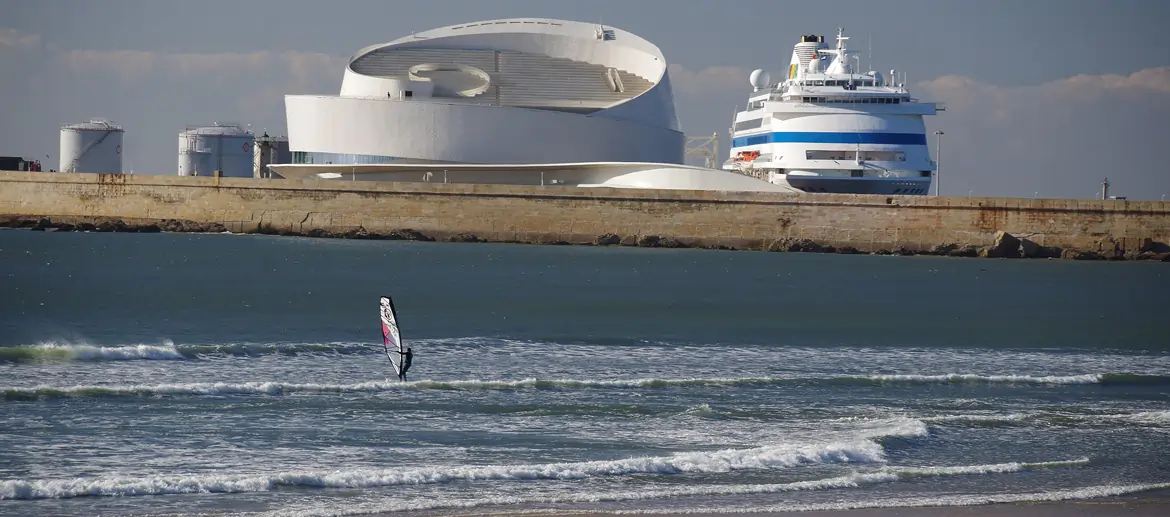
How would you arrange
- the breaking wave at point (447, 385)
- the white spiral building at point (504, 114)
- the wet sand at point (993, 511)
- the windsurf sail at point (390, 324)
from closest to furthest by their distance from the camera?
the wet sand at point (993, 511)
the windsurf sail at point (390, 324)
the breaking wave at point (447, 385)
the white spiral building at point (504, 114)

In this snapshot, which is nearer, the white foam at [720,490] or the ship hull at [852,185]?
the white foam at [720,490]

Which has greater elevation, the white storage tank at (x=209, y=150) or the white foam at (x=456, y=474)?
the white storage tank at (x=209, y=150)

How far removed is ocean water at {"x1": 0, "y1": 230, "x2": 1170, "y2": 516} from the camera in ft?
31.8

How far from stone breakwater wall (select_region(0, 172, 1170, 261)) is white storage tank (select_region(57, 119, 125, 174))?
12574 millimetres

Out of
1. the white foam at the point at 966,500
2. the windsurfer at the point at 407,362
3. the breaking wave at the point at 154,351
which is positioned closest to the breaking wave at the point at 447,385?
the windsurfer at the point at 407,362

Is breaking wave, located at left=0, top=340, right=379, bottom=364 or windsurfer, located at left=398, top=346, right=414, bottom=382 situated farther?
breaking wave, located at left=0, top=340, right=379, bottom=364

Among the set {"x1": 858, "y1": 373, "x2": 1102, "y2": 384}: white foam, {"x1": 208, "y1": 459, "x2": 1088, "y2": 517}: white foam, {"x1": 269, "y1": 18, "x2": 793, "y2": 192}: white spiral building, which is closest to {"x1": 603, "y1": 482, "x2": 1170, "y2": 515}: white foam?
{"x1": 208, "y1": 459, "x2": 1088, "y2": 517}: white foam

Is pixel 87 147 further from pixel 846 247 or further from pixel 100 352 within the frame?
pixel 100 352

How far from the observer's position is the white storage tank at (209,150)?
5109 cm

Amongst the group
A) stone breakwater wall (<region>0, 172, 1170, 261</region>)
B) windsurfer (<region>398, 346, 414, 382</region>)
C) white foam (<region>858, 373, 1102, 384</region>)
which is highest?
stone breakwater wall (<region>0, 172, 1170, 261</region>)

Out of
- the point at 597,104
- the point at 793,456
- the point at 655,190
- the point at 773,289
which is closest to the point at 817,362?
the point at 793,456

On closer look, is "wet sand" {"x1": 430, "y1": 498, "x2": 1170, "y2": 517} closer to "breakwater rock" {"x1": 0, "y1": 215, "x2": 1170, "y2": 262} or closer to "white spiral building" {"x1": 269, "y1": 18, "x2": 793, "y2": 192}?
"breakwater rock" {"x1": 0, "y1": 215, "x2": 1170, "y2": 262}

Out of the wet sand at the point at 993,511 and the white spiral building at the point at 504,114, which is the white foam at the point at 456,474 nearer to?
the wet sand at the point at 993,511

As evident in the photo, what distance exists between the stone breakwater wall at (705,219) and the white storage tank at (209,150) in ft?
36.9
